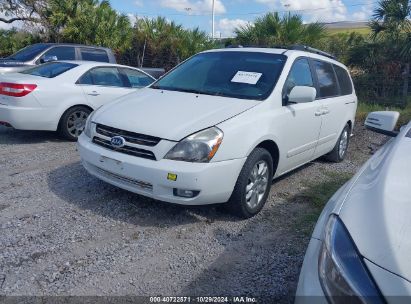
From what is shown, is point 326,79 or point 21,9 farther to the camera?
point 21,9

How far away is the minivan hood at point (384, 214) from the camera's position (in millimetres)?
1625

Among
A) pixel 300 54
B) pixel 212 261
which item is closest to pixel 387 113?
pixel 300 54

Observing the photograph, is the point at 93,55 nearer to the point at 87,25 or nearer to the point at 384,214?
the point at 87,25

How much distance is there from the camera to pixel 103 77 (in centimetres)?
719

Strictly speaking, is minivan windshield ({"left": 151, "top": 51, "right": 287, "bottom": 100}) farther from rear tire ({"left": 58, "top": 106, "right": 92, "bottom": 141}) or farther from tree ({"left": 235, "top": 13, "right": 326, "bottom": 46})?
tree ({"left": 235, "top": 13, "right": 326, "bottom": 46})

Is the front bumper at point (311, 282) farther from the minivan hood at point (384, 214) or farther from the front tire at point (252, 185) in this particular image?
the front tire at point (252, 185)

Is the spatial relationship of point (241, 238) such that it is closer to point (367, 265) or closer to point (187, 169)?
point (187, 169)

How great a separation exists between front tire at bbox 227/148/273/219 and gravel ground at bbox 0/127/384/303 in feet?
0.45

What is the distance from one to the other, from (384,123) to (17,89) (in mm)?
5126

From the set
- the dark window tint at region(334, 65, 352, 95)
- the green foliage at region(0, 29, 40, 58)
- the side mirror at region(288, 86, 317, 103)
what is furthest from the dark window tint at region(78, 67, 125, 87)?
the green foliage at region(0, 29, 40, 58)

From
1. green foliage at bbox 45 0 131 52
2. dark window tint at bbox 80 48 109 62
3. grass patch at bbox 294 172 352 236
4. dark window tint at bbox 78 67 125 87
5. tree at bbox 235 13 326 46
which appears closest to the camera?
grass patch at bbox 294 172 352 236

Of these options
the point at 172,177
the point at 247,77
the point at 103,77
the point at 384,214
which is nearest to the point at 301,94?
the point at 247,77

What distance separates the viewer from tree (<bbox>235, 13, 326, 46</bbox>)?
12.7 metres

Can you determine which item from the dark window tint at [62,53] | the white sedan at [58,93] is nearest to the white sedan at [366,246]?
the white sedan at [58,93]
